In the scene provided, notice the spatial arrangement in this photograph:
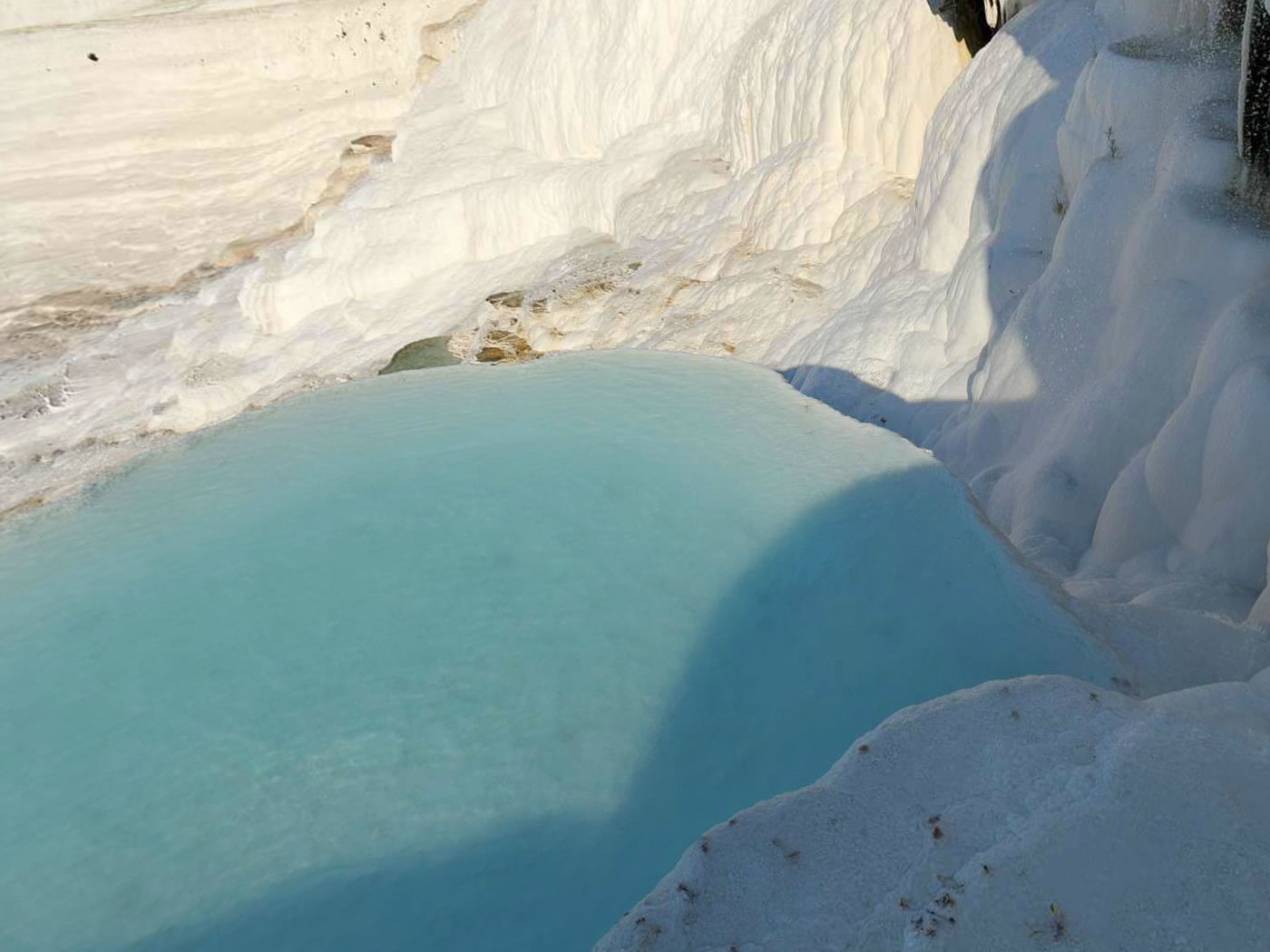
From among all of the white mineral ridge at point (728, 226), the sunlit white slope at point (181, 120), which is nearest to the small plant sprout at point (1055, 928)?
the white mineral ridge at point (728, 226)

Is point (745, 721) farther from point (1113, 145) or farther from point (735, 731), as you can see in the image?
point (1113, 145)

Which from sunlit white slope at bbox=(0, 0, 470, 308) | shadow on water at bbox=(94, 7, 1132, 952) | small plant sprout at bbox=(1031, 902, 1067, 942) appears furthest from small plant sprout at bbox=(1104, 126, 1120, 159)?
sunlit white slope at bbox=(0, 0, 470, 308)

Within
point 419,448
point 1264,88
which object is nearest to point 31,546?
point 419,448

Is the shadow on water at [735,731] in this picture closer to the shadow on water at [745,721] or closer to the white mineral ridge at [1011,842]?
the shadow on water at [745,721]

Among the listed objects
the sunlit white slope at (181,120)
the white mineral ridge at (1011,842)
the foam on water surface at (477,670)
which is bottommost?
the foam on water surface at (477,670)

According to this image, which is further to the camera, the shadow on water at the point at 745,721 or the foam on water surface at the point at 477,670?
the foam on water surface at the point at 477,670

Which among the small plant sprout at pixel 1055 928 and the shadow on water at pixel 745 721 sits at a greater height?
the small plant sprout at pixel 1055 928

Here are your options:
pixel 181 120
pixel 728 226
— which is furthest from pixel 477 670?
pixel 181 120
